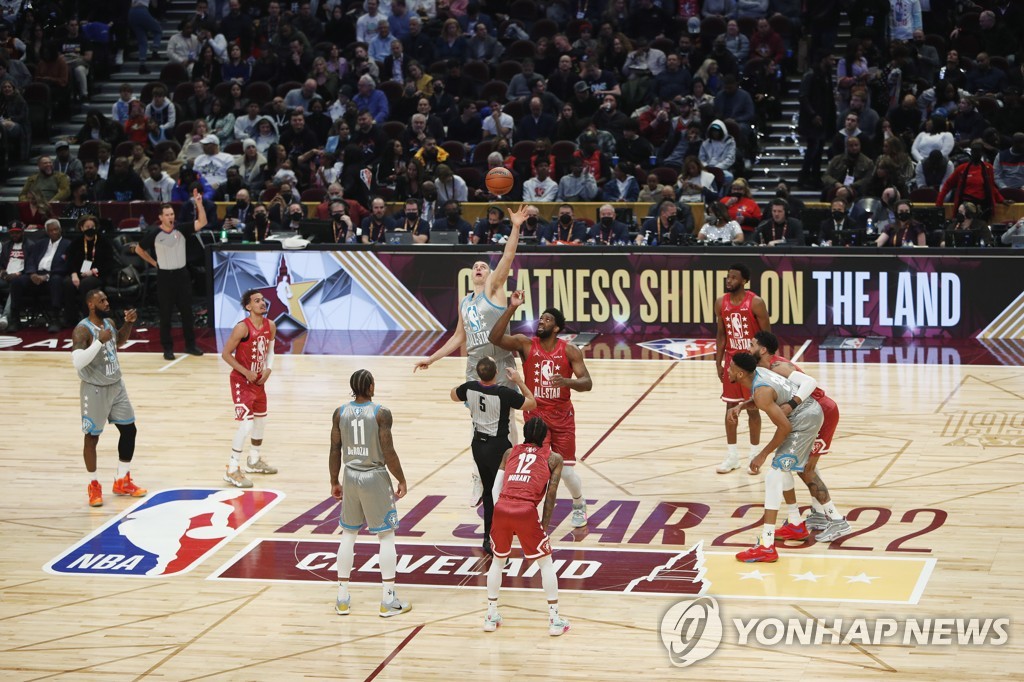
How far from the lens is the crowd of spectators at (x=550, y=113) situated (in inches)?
915

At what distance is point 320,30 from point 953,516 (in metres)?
20.4

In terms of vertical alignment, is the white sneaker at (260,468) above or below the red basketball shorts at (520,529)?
below

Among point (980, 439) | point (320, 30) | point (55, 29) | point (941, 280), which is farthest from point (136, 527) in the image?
point (55, 29)

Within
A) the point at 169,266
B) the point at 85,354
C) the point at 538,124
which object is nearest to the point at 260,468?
the point at 85,354

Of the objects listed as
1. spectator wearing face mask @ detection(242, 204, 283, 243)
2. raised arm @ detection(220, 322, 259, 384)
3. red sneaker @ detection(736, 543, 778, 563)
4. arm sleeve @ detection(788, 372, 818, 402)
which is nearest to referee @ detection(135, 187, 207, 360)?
spectator wearing face mask @ detection(242, 204, 283, 243)

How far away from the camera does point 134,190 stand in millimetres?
25844

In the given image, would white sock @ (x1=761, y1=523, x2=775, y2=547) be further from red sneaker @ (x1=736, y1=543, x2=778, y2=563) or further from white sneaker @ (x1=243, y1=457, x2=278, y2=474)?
white sneaker @ (x1=243, y1=457, x2=278, y2=474)

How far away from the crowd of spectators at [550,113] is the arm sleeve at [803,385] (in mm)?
9726

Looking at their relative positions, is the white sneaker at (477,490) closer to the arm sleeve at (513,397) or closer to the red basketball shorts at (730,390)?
the arm sleeve at (513,397)

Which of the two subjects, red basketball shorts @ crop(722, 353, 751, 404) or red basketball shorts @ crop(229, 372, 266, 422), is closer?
red basketball shorts @ crop(229, 372, 266, 422)

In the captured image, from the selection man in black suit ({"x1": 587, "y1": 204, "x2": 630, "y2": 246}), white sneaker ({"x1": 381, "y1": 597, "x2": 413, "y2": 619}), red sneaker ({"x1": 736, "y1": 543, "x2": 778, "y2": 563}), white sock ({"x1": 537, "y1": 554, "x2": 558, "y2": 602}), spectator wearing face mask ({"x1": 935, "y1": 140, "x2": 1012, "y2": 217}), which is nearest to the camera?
white sock ({"x1": 537, "y1": 554, "x2": 558, "y2": 602})

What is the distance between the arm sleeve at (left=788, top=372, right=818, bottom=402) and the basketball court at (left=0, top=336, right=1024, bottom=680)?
133 centimetres

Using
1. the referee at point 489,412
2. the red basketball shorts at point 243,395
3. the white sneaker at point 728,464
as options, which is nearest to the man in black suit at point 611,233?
the white sneaker at point 728,464

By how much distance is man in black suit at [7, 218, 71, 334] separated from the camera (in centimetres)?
2261
